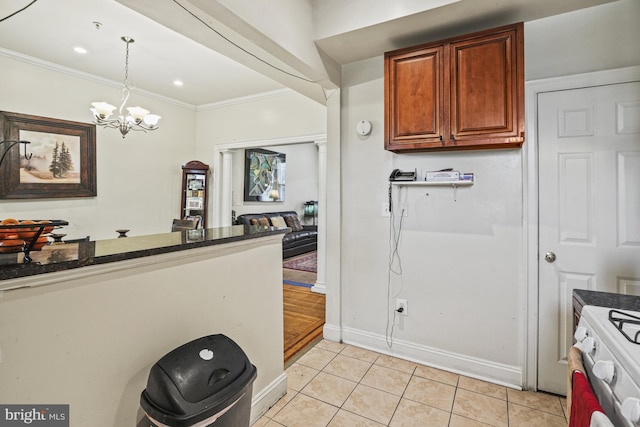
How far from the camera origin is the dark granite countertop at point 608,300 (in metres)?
1.26

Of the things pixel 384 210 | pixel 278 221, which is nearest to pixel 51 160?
pixel 384 210

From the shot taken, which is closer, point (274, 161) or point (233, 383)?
point (233, 383)

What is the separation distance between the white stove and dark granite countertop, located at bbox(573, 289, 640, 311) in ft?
0.28

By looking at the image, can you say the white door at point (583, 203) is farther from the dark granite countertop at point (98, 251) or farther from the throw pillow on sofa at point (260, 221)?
the throw pillow on sofa at point (260, 221)

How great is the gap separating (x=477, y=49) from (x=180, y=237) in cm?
208

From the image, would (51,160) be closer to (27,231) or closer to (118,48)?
(118,48)

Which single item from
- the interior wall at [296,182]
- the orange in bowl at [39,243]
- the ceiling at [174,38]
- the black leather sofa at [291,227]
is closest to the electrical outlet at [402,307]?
the ceiling at [174,38]

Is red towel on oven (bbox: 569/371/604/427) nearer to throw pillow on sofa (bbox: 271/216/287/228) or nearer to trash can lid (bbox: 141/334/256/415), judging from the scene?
trash can lid (bbox: 141/334/256/415)

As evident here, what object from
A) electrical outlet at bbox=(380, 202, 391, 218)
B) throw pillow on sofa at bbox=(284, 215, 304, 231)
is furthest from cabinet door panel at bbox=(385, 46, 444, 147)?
throw pillow on sofa at bbox=(284, 215, 304, 231)

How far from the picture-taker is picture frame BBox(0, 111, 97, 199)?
3.32m

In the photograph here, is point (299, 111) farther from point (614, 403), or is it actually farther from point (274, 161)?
point (614, 403)

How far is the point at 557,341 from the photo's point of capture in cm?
201

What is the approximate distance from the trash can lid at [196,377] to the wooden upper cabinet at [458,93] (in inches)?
66.7

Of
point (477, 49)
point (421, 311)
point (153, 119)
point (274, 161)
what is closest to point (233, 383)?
point (421, 311)
